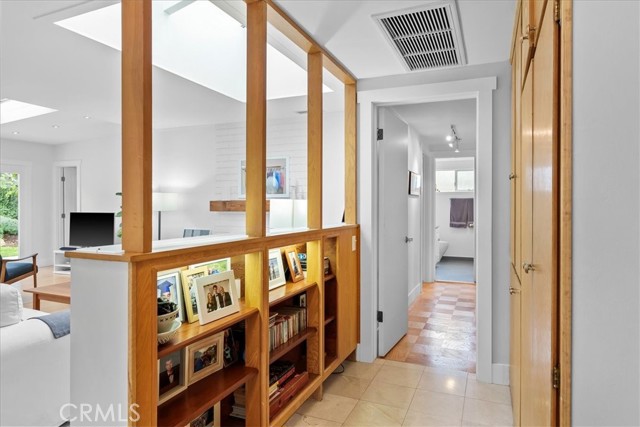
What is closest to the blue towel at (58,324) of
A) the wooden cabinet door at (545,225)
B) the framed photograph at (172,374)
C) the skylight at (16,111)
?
the framed photograph at (172,374)

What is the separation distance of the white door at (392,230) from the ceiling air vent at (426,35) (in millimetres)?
658

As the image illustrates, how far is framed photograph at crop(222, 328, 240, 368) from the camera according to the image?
6.77 feet

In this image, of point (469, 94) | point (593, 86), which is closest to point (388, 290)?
point (469, 94)

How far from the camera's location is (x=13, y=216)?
7137 millimetres

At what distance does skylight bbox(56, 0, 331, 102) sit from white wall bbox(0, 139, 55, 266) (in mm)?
5145

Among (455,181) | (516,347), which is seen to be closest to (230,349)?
(516,347)

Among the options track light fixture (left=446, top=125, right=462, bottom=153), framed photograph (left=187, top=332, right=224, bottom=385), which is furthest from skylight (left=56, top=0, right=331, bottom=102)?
track light fixture (left=446, top=125, right=462, bottom=153)

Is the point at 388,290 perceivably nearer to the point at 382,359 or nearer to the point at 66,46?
the point at 382,359

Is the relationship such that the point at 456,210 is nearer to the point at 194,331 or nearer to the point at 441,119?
the point at 441,119

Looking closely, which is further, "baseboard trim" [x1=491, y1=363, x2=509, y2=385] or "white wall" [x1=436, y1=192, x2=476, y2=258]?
"white wall" [x1=436, y1=192, x2=476, y2=258]

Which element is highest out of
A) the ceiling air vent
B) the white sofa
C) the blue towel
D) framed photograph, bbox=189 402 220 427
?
the ceiling air vent

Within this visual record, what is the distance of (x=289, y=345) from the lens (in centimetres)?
239

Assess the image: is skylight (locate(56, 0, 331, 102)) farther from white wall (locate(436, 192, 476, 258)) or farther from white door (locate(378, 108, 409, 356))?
white wall (locate(436, 192, 476, 258))

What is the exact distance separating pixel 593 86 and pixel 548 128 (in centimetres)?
36
